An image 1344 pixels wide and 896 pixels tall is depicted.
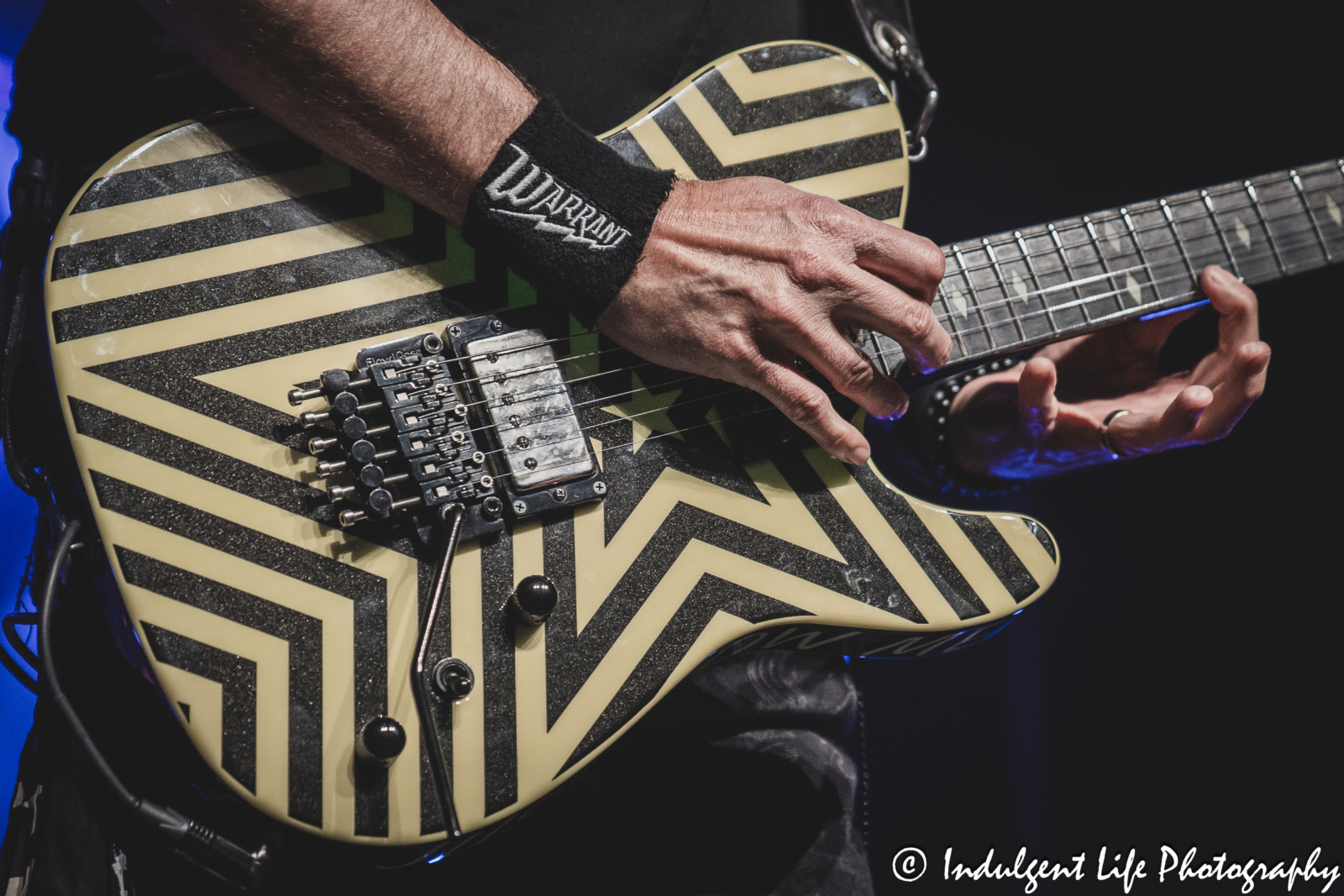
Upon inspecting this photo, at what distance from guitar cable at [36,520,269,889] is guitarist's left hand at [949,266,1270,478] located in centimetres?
106

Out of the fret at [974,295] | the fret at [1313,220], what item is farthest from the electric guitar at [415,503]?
the fret at [1313,220]

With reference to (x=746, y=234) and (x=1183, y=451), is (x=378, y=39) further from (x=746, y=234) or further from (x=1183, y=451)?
(x=1183, y=451)

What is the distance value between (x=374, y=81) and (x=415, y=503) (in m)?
0.41

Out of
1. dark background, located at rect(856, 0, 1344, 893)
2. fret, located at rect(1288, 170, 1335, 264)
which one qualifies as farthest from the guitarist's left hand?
dark background, located at rect(856, 0, 1344, 893)

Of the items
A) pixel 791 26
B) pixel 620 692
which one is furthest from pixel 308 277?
pixel 791 26

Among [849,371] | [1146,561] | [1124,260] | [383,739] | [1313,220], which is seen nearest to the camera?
[383,739]

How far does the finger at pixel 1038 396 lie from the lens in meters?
1.01

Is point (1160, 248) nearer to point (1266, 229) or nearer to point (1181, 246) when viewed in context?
point (1181, 246)

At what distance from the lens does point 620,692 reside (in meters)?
0.75

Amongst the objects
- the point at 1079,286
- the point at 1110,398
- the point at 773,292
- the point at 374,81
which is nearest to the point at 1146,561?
the point at 1110,398

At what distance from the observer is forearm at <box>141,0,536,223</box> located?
0.70m

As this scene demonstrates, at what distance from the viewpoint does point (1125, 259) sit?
107cm

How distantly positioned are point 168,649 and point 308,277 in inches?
14.4

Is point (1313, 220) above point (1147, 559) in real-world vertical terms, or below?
above
